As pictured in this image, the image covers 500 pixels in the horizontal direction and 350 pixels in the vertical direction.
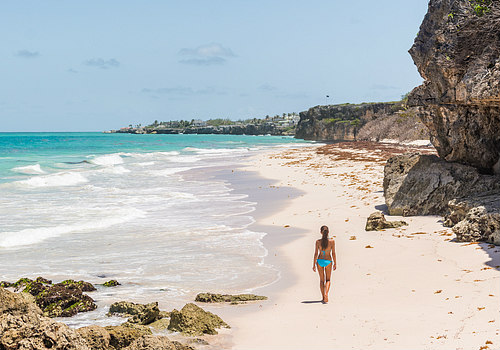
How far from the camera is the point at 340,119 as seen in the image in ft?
322

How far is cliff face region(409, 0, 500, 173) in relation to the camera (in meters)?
9.93

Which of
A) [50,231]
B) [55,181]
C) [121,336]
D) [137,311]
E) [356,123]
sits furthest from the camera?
[356,123]

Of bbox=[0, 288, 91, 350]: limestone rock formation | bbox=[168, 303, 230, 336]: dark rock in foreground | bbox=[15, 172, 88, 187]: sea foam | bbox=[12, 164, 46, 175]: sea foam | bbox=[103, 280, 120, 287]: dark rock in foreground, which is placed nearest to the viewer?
bbox=[0, 288, 91, 350]: limestone rock formation

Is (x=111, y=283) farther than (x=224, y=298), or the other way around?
(x=111, y=283)

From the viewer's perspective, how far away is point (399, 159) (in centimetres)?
1373

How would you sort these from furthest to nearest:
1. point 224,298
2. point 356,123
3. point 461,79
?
point 356,123 < point 461,79 < point 224,298

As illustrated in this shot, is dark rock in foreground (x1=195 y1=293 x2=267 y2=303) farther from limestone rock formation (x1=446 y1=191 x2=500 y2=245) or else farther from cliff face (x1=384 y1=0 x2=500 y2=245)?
cliff face (x1=384 y1=0 x2=500 y2=245)

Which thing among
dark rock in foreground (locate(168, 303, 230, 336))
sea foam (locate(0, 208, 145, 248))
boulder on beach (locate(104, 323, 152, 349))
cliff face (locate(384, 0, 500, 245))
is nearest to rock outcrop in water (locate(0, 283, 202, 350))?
boulder on beach (locate(104, 323, 152, 349))

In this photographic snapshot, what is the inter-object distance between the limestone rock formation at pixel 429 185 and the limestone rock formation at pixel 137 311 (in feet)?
24.5

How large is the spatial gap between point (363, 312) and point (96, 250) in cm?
665

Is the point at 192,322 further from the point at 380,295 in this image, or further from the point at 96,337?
the point at 380,295

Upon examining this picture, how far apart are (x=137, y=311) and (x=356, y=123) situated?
86.8 m

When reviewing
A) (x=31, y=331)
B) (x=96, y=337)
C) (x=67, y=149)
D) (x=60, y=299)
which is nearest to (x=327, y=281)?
(x=96, y=337)

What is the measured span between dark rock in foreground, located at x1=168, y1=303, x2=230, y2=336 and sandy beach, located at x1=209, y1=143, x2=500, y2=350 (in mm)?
263
